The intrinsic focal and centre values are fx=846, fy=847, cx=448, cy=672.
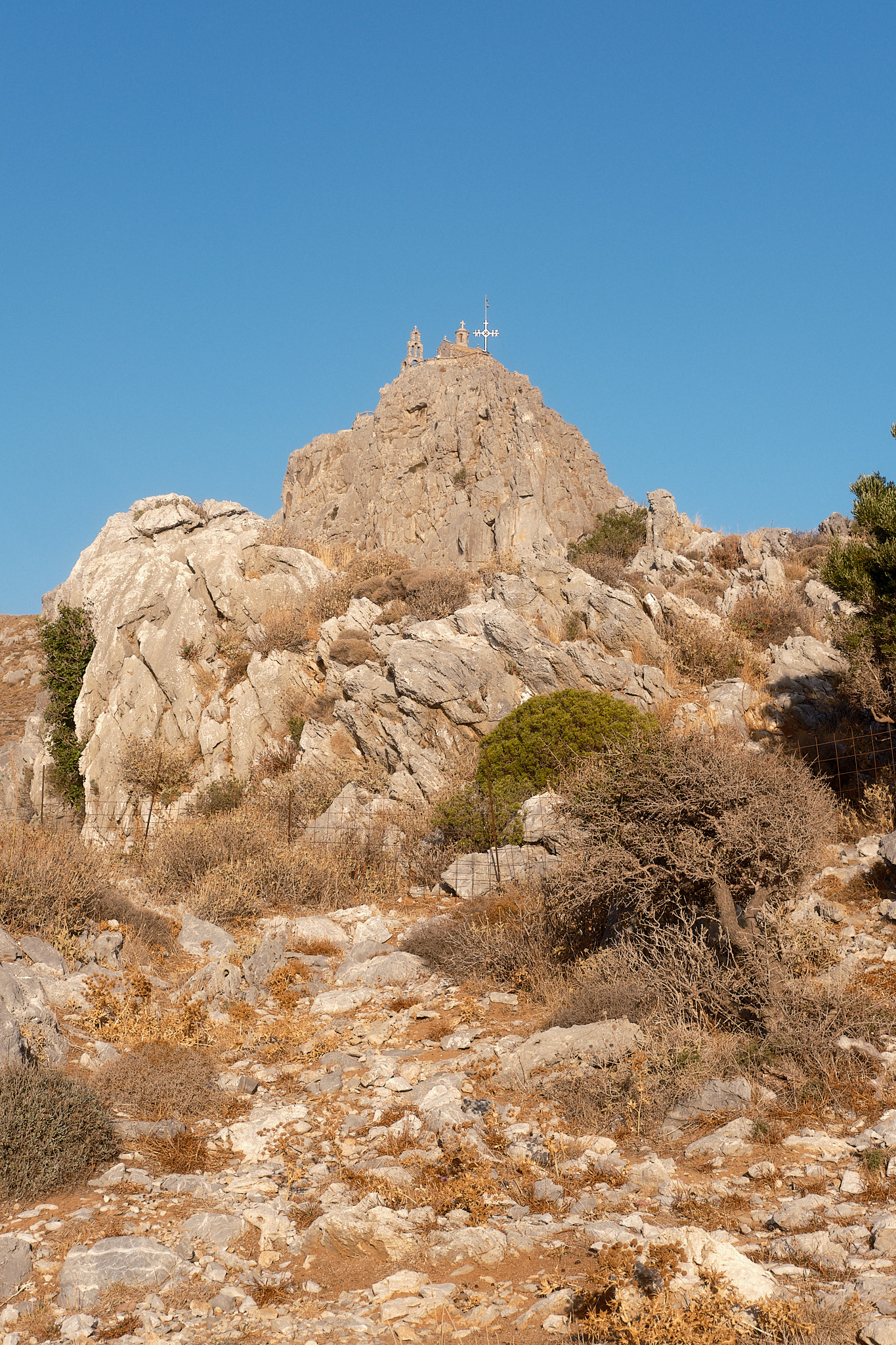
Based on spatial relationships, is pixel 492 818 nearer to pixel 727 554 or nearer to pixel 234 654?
pixel 234 654

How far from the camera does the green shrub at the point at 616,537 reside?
100ft

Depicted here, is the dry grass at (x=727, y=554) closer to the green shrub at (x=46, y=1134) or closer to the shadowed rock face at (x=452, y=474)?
the shadowed rock face at (x=452, y=474)

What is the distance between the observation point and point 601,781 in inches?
337

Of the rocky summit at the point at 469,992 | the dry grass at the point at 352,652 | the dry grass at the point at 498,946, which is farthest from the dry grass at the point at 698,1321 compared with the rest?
the dry grass at the point at 352,652

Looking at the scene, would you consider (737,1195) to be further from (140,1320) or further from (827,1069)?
(140,1320)

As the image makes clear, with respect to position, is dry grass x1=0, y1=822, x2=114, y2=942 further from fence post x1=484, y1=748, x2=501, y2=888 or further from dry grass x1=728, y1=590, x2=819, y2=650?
dry grass x1=728, y1=590, x2=819, y2=650

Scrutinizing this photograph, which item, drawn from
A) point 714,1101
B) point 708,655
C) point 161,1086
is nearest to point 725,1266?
point 714,1101

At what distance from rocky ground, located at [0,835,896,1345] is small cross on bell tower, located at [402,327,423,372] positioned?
45103mm

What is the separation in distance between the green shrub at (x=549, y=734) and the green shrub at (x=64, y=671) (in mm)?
12946

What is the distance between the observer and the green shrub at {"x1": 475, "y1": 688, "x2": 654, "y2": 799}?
47.3ft

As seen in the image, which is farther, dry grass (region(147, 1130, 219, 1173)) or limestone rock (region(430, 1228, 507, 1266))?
dry grass (region(147, 1130, 219, 1173))

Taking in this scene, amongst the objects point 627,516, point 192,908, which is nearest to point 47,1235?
point 192,908

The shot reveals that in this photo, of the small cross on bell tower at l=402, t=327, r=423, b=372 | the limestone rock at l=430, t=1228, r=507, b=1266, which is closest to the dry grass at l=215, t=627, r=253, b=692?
the limestone rock at l=430, t=1228, r=507, b=1266

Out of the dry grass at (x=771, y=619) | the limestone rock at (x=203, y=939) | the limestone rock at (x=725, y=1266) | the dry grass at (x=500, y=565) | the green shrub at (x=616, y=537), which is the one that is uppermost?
the green shrub at (x=616, y=537)
